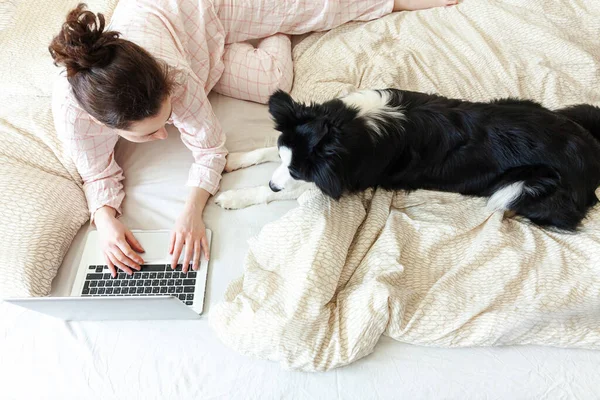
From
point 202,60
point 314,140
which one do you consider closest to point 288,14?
point 202,60

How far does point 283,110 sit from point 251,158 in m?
0.45

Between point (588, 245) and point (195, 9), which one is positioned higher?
point (195, 9)

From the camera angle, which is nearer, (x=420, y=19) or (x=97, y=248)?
(x=97, y=248)

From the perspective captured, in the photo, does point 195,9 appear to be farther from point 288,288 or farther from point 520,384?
point 520,384

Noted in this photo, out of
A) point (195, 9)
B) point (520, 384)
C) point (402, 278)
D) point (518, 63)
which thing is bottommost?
point (520, 384)

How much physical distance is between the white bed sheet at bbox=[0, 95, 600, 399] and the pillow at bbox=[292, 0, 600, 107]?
1069 millimetres

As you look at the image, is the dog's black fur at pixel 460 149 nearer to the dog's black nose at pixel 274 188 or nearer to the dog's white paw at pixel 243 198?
the dog's black nose at pixel 274 188

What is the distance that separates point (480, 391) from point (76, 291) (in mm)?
1342

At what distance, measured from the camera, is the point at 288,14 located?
1857 millimetres

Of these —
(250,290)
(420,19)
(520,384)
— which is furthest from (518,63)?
(250,290)

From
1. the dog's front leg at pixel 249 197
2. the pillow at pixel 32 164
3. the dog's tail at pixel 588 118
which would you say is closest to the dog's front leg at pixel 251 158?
the dog's front leg at pixel 249 197

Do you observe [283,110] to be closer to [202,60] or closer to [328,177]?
[328,177]

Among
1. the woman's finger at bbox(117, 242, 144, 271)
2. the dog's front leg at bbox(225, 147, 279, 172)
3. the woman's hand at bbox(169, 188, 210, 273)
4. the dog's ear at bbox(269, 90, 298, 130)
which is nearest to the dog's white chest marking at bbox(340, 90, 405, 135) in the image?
the dog's ear at bbox(269, 90, 298, 130)

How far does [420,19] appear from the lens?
6.54 feet
